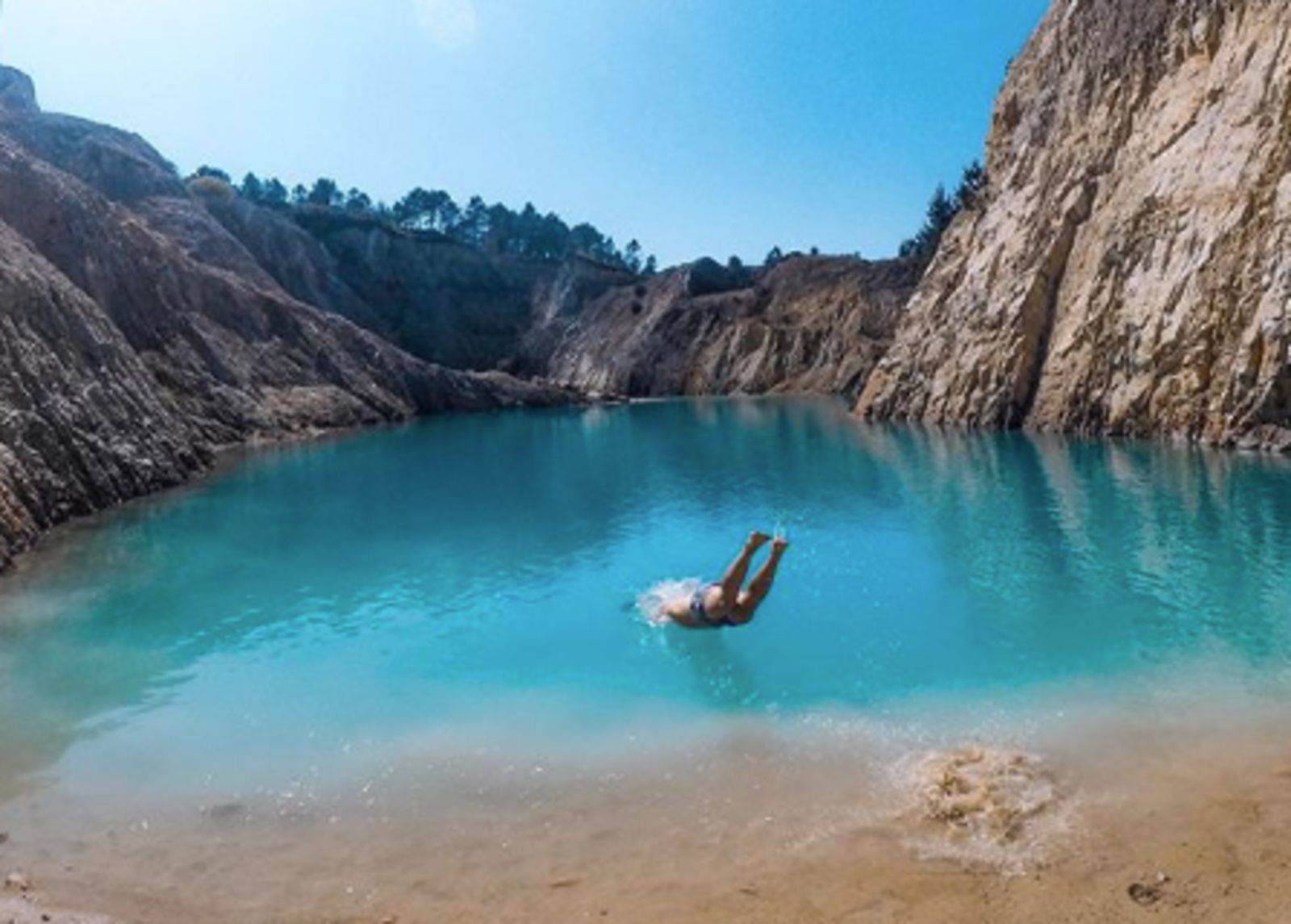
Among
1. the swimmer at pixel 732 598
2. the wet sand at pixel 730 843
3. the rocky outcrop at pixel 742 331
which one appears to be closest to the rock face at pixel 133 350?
the swimmer at pixel 732 598

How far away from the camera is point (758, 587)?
14.7 metres

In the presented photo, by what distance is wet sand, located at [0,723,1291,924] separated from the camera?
25.1 feet

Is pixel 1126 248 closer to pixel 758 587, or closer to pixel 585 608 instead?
pixel 585 608

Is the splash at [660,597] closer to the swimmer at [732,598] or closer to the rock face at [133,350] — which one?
the swimmer at [732,598]

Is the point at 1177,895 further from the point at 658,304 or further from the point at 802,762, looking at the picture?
the point at 658,304

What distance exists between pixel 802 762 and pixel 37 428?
23809mm

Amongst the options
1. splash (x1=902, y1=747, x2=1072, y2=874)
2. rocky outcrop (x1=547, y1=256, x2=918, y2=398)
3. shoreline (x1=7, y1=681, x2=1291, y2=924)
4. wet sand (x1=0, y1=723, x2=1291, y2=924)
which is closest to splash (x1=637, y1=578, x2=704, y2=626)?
shoreline (x1=7, y1=681, x2=1291, y2=924)

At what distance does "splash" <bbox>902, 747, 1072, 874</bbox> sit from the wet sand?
0.08ft

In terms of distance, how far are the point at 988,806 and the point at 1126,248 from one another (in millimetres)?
37955

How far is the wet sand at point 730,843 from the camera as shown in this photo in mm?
7641

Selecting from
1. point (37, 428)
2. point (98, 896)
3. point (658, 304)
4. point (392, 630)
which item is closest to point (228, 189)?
→ point (658, 304)

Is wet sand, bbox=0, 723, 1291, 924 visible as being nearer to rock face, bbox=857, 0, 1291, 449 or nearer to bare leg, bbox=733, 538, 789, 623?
bare leg, bbox=733, 538, 789, 623

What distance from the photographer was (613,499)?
103ft

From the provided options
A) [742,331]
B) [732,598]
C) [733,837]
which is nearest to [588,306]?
[742,331]
